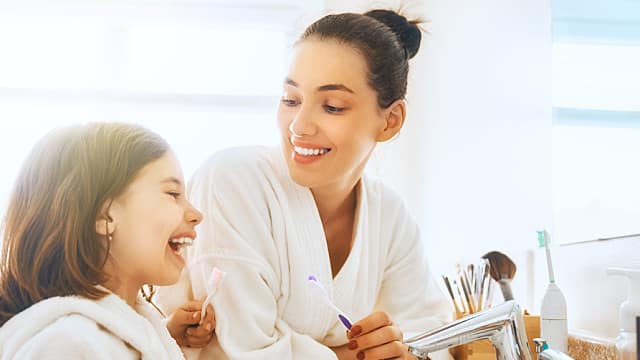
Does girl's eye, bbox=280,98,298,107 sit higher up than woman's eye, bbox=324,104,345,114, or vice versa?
girl's eye, bbox=280,98,298,107

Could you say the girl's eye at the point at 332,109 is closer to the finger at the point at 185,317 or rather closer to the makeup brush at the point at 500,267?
the finger at the point at 185,317

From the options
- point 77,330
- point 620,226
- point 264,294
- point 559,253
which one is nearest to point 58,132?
point 77,330

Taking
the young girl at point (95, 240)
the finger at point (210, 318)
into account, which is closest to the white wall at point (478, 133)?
the finger at point (210, 318)

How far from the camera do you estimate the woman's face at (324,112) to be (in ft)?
4.68

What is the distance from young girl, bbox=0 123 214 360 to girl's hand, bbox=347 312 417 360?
0.30 metres

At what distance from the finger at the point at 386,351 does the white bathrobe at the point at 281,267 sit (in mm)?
88

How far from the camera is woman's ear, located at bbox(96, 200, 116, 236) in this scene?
3.77 ft

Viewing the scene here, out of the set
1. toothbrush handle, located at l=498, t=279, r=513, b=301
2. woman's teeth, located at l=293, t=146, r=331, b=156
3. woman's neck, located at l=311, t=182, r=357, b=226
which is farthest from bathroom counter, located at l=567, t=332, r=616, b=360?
woman's teeth, located at l=293, t=146, r=331, b=156

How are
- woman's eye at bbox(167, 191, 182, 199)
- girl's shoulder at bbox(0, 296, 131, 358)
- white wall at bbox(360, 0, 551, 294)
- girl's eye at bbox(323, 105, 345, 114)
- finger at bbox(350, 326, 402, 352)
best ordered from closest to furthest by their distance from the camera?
girl's shoulder at bbox(0, 296, 131, 358)
woman's eye at bbox(167, 191, 182, 199)
finger at bbox(350, 326, 402, 352)
girl's eye at bbox(323, 105, 345, 114)
white wall at bbox(360, 0, 551, 294)

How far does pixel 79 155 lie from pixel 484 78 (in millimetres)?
1598

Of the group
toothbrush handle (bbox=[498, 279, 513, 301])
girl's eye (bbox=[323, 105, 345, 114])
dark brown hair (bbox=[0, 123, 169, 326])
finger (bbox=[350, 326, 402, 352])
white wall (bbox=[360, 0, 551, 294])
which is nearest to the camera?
dark brown hair (bbox=[0, 123, 169, 326])

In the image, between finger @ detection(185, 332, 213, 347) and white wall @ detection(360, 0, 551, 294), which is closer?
finger @ detection(185, 332, 213, 347)

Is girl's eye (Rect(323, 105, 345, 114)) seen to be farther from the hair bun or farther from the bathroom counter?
the bathroom counter

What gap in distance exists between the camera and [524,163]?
2.17 metres
